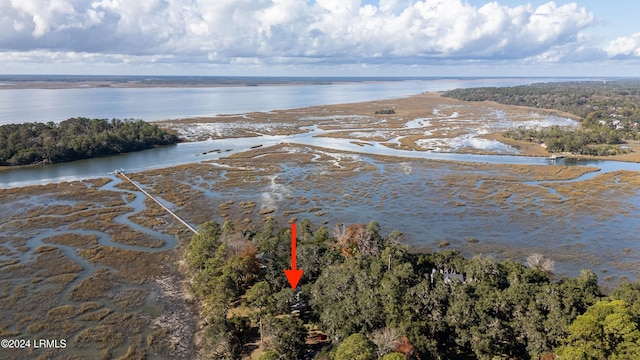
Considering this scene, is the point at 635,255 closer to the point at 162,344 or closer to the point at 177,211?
the point at 162,344

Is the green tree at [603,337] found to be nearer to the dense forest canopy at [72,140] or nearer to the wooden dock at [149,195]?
the wooden dock at [149,195]

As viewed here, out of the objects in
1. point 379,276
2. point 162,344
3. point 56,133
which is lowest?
point 162,344

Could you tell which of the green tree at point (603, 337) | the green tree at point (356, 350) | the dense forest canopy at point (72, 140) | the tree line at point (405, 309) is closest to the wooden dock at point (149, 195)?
the tree line at point (405, 309)

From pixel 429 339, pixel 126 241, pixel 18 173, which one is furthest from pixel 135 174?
pixel 429 339

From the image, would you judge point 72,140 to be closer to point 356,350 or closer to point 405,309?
point 405,309

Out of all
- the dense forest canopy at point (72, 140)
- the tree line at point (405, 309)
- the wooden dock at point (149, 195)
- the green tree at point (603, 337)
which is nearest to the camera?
the green tree at point (603, 337)

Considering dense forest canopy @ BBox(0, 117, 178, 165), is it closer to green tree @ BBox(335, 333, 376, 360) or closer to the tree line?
the tree line
